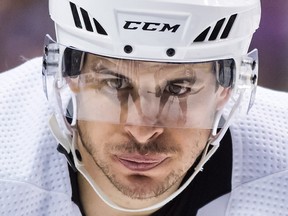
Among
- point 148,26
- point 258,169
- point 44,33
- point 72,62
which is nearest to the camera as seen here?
point 148,26

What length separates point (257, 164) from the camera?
1.28 m

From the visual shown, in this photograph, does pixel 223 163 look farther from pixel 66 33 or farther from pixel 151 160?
pixel 66 33

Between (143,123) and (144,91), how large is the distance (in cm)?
5

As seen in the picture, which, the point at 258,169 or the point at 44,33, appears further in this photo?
the point at 44,33

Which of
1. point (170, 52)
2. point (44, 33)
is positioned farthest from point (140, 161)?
point (44, 33)

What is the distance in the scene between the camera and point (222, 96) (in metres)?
1.17

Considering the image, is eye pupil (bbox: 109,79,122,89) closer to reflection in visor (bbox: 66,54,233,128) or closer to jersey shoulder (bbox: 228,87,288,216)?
reflection in visor (bbox: 66,54,233,128)

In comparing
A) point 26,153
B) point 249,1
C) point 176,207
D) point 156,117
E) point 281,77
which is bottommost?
point 281,77

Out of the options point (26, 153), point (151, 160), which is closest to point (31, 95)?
point (26, 153)

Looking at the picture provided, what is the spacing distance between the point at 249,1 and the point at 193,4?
127 millimetres

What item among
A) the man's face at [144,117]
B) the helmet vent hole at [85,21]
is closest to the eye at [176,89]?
the man's face at [144,117]

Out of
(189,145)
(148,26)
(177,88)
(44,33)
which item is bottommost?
(44,33)

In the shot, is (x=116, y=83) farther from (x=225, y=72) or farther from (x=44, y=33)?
(x=44, y=33)

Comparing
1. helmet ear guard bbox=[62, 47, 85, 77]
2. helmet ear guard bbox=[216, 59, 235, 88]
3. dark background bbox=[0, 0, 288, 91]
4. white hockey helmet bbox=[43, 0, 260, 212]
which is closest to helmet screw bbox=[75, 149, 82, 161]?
white hockey helmet bbox=[43, 0, 260, 212]
